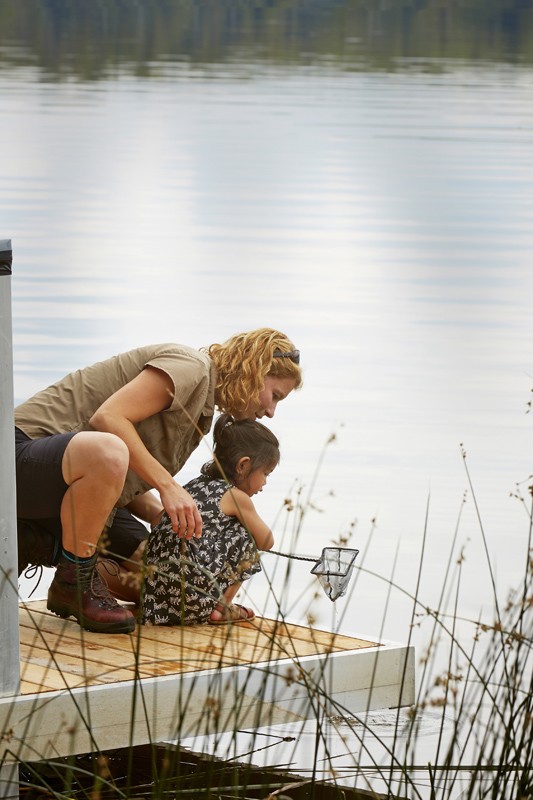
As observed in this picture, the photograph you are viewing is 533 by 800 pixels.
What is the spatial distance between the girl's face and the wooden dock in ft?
1.04

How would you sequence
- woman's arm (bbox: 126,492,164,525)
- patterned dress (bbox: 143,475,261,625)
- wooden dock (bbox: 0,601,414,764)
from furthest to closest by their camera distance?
woman's arm (bbox: 126,492,164,525) → patterned dress (bbox: 143,475,261,625) → wooden dock (bbox: 0,601,414,764)

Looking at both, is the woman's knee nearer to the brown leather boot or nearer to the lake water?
the brown leather boot

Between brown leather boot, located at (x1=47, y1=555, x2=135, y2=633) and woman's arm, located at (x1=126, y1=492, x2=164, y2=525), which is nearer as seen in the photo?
brown leather boot, located at (x1=47, y1=555, x2=135, y2=633)

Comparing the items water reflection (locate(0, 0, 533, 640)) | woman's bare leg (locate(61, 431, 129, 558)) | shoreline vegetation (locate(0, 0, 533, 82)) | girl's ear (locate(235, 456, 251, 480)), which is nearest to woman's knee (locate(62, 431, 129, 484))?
woman's bare leg (locate(61, 431, 129, 558))

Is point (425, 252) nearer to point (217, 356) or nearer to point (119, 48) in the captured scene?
point (217, 356)

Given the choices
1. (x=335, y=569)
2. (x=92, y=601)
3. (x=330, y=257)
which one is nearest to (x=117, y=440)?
(x=92, y=601)

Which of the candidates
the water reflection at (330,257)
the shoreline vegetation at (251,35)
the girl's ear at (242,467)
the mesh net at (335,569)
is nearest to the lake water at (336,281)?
the water reflection at (330,257)

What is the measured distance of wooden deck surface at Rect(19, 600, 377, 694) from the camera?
341 cm

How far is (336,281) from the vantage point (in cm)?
1217

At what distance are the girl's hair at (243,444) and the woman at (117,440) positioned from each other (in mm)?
35

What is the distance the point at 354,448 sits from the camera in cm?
722

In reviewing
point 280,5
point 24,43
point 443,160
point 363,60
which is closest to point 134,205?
point 443,160

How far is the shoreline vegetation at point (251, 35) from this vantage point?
121ft

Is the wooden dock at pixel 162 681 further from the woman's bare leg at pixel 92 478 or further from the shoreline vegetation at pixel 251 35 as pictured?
the shoreline vegetation at pixel 251 35
